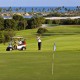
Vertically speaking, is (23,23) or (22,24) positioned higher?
(23,23)

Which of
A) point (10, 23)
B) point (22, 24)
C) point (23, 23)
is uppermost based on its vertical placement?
point (10, 23)

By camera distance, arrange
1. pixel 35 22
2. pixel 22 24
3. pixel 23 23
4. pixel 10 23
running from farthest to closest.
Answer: pixel 35 22, pixel 22 24, pixel 23 23, pixel 10 23

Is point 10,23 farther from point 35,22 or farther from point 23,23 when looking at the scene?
point 35,22

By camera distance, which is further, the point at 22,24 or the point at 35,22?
the point at 35,22

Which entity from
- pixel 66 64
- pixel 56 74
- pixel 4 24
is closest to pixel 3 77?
pixel 56 74

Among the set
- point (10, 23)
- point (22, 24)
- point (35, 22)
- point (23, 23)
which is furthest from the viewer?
point (35, 22)

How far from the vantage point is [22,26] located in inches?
2793

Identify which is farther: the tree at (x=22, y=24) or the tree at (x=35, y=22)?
the tree at (x=35, y=22)

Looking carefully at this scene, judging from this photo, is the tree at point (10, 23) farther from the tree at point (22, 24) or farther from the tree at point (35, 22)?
the tree at point (35, 22)

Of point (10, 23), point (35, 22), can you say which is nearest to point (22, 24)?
point (35, 22)

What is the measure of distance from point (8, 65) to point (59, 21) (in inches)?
2659

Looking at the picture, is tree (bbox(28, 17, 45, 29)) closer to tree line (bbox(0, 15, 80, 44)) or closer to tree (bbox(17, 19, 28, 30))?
tree line (bbox(0, 15, 80, 44))

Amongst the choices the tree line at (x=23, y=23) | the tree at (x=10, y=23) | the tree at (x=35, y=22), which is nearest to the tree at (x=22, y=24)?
the tree line at (x=23, y=23)

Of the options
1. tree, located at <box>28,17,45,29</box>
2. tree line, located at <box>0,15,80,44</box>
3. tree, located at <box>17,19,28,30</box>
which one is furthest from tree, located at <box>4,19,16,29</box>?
tree, located at <box>28,17,45,29</box>
